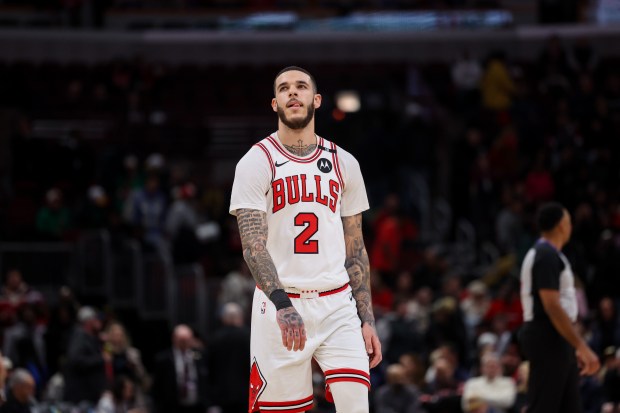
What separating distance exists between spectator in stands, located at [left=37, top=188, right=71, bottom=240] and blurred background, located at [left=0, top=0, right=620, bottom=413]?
0.03 metres

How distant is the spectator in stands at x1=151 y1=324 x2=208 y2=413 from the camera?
51.8 ft

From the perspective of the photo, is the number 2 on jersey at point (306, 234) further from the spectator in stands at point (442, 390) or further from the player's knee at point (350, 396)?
the spectator in stands at point (442, 390)

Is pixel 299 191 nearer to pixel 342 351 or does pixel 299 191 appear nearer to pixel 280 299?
pixel 280 299

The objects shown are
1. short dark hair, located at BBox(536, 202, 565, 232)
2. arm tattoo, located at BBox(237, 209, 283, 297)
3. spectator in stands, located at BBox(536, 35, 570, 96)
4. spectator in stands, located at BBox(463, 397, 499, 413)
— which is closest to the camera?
arm tattoo, located at BBox(237, 209, 283, 297)

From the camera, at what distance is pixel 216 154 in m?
25.2

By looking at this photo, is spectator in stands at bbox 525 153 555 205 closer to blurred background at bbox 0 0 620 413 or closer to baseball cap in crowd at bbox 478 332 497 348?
blurred background at bbox 0 0 620 413

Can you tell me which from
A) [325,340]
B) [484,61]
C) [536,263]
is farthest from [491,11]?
[325,340]

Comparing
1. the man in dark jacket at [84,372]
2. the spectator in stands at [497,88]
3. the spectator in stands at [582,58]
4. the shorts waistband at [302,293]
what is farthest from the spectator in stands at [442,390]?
the spectator in stands at [582,58]

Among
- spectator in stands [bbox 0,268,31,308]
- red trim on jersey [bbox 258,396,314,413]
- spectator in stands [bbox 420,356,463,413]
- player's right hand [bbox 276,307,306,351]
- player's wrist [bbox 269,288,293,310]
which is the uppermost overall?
player's wrist [bbox 269,288,293,310]

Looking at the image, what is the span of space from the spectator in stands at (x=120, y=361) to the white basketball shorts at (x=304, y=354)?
8.20 meters

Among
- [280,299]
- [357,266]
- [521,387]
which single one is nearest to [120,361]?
[521,387]

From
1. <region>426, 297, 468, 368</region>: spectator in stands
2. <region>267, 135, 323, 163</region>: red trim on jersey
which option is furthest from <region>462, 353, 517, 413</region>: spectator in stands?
<region>267, 135, 323, 163</region>: red trim on jersey

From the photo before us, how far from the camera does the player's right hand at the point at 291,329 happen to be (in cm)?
732

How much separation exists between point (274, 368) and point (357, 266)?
0.88 metres
